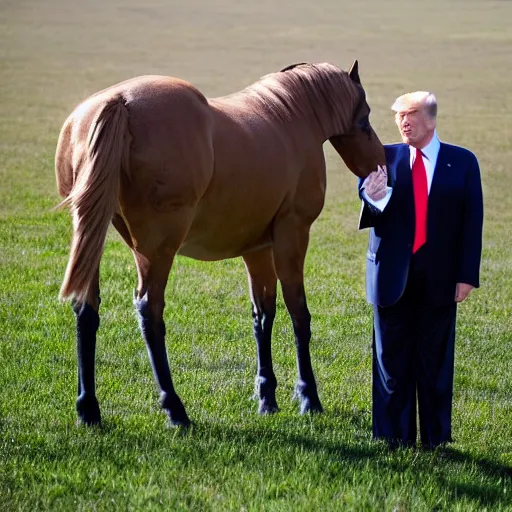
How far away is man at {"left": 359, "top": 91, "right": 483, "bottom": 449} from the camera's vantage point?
17.4ft

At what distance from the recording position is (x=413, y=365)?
5.53 meters

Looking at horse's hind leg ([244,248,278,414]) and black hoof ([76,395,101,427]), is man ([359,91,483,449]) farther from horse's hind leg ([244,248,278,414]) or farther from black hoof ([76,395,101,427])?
black hoof ([76,395,101,427])

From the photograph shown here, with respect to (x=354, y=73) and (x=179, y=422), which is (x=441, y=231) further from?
(x=179, y=422)

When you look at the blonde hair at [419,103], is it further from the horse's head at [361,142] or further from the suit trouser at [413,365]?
the horse's head at [361,142]

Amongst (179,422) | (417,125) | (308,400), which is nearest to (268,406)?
(308,400)

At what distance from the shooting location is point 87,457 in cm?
491

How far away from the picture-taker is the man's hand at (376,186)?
536 centimetres

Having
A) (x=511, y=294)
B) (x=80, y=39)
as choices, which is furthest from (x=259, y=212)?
(x=80, y=39)

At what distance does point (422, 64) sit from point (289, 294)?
2534 centimetres

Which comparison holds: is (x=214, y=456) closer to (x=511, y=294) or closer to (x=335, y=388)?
(x=335, y=388)

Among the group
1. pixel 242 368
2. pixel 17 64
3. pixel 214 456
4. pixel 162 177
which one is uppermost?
pixel 162 177

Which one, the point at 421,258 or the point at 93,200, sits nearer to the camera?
the point at 93,200

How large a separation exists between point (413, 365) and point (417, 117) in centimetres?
143

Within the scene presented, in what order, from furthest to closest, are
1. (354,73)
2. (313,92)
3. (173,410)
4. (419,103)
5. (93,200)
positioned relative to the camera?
(354,73) → (313,92) → (173,410) → (419,103) → (93,200)
